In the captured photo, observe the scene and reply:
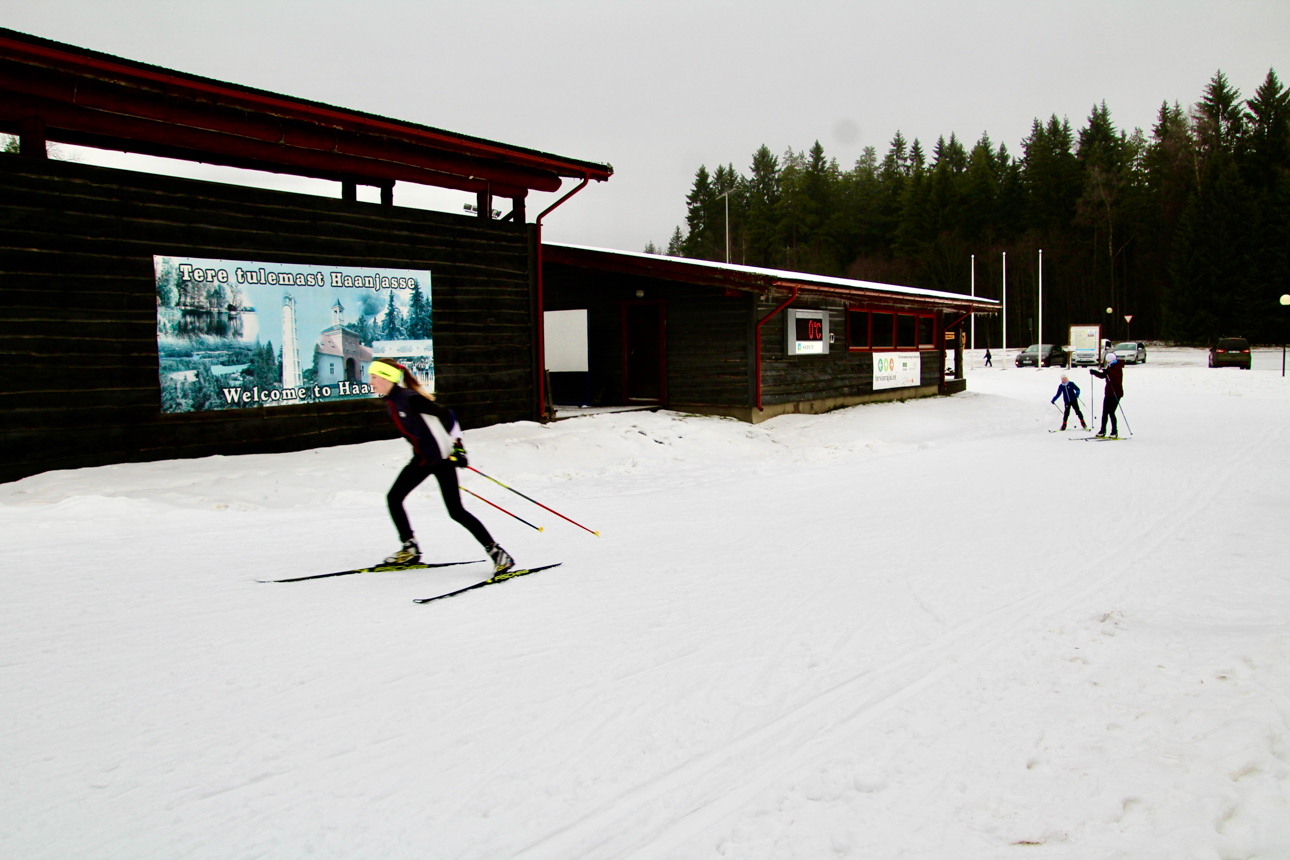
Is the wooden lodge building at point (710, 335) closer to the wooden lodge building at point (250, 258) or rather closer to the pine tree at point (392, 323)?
the wooden lodge building at point (250, 258)

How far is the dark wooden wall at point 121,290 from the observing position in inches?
346

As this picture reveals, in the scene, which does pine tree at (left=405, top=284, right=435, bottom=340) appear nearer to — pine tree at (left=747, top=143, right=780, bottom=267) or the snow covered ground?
the snow covered ground

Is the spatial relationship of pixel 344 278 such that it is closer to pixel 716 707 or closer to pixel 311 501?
pixel 311 501

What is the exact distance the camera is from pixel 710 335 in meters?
17.7

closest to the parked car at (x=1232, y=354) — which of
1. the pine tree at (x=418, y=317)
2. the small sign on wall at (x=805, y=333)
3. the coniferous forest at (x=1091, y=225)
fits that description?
the coniferous forest at (x=1091, y=225)

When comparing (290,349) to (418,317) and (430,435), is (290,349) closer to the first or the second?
(418,317)

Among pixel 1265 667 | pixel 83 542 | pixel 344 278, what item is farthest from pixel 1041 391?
pixel 83 542

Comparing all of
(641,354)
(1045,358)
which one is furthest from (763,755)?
(1045,358)

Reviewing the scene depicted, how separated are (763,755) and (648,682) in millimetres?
881

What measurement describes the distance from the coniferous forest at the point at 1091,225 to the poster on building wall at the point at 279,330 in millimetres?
48612

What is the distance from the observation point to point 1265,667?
4.36 meters

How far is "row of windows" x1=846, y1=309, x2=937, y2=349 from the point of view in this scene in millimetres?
21812

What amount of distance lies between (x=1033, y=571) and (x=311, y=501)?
286 inches

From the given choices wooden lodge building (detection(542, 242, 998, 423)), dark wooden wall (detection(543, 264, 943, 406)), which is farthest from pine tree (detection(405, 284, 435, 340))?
dark wooden wall (detection(543, 264, 943, 406))
